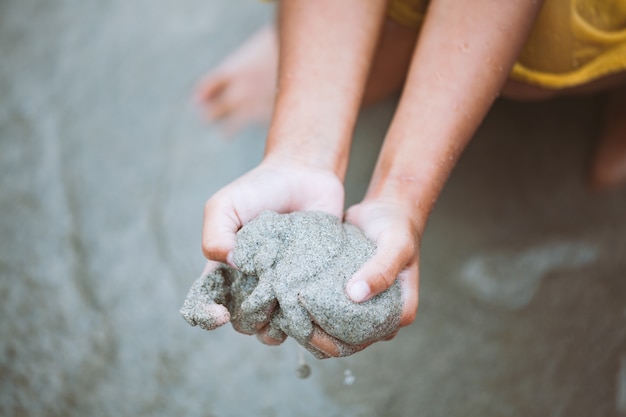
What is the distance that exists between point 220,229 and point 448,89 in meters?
0.45

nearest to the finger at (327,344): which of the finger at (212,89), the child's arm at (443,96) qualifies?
the child's arm at (443,96)

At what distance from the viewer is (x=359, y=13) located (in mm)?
1191

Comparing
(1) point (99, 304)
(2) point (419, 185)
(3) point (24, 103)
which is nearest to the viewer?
(2) point (419, 185)

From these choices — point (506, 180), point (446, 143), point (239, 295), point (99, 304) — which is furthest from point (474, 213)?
point (99, 304)

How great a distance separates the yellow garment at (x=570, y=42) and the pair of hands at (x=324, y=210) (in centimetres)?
40

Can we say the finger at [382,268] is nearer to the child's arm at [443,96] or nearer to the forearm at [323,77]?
the child's arm at [443,96]

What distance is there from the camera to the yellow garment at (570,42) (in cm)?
116

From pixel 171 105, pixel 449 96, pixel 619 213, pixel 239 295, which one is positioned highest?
pixel 449 96

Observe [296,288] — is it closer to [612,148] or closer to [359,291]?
[359,291]

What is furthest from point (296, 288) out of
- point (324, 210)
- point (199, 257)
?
point (199, 257)

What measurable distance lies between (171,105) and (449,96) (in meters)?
0.93

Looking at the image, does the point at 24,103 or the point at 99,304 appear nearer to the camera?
the point at 99,304

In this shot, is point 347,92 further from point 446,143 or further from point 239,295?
point 239,295

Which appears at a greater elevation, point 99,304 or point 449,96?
point 449,96
